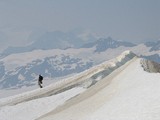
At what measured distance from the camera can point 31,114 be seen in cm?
4747

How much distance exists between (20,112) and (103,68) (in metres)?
14.8

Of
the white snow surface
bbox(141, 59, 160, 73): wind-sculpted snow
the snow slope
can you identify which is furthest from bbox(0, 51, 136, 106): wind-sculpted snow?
the snow slope

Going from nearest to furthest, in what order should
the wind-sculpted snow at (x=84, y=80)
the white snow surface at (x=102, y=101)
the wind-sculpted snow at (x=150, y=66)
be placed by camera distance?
the white snow surface at (x=102, y=101) < the wind-sculpted snow at (x=150, y=66) < the wind-sculpted snow at (x=84, y=80)

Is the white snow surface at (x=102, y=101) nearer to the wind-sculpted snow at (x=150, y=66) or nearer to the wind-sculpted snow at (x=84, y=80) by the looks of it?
the wind-sculpted snow at (x=84, y=80)

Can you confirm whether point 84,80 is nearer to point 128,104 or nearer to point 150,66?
point 150,66

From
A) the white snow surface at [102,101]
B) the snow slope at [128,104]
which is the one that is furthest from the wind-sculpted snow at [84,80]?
the snow slope at [128,104]

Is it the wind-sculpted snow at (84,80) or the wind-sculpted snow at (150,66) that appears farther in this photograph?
the wind-sculpted snow at (84,80)

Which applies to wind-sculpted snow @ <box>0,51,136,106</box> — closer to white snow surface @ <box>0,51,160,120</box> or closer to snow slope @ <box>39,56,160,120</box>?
white snow surface @ <box>0,51,160,120</box>

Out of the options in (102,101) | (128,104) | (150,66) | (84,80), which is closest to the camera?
(128,104)

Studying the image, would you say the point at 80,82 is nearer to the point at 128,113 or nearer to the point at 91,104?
the point at 91,104

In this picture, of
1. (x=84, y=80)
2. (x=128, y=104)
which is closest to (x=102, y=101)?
(x=128, y=104)

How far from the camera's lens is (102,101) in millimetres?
32969

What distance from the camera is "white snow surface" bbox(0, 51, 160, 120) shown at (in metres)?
24.1

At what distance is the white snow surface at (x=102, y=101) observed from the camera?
2412 centimetres
